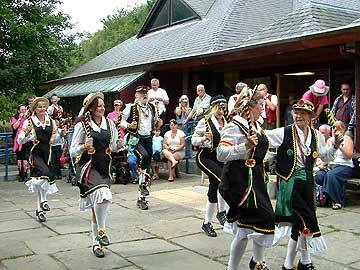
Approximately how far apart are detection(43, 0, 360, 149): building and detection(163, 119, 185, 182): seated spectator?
221 cm

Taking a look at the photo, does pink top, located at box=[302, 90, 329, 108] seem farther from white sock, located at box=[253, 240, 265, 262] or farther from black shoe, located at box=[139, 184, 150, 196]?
white sock, located at box=[253, 240, 265, 262]

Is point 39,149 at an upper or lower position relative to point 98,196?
upper

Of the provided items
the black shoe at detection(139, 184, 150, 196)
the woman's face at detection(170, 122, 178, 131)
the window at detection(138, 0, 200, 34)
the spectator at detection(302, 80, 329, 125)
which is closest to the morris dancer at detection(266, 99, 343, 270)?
the spectator at detection(302, 80, 329, 125)

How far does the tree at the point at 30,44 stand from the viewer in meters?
18.3

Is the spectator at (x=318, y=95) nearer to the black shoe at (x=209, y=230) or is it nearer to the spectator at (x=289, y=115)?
the spectator at (x=289, y=115)

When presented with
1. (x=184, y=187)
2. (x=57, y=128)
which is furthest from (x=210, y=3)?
(x=57, y=128)

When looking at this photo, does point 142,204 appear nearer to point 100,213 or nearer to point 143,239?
point 143,239

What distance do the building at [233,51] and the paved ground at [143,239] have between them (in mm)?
3509

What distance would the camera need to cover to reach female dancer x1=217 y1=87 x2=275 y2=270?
4.35m

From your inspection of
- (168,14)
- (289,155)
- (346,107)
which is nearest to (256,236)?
(289,155)

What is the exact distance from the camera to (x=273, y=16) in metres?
16.5

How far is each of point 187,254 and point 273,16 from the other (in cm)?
1232

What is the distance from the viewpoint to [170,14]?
65.2ft

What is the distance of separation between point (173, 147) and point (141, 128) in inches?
141
